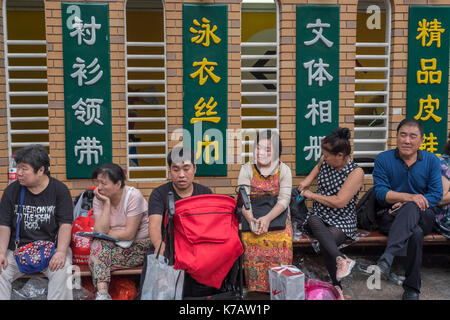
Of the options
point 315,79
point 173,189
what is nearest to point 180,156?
point 173,189

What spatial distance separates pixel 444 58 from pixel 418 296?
2996mm

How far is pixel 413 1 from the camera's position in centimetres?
510

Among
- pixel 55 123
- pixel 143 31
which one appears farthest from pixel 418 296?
pixel 143 31

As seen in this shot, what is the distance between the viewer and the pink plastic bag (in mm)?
3693

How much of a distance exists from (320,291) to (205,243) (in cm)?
121

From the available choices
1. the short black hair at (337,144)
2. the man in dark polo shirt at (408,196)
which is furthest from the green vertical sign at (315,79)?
the man in dark polo shirt at (408,196)

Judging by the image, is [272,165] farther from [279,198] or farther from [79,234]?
[79,234]

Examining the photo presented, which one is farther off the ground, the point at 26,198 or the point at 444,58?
the point at 444,58

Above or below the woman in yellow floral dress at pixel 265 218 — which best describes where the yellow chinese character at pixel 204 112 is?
above

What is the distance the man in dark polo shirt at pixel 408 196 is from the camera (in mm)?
3926

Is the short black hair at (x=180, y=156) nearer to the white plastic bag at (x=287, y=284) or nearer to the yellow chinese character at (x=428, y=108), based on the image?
the white plastic bag at (x=287, y=284)

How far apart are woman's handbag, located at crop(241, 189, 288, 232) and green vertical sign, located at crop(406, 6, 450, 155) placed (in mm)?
2313

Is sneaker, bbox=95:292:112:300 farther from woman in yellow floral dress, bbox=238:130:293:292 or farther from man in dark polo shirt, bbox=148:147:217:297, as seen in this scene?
woman in yellow floral dress, bbox=238:130:293:292

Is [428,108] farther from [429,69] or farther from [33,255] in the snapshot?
[33,255]
